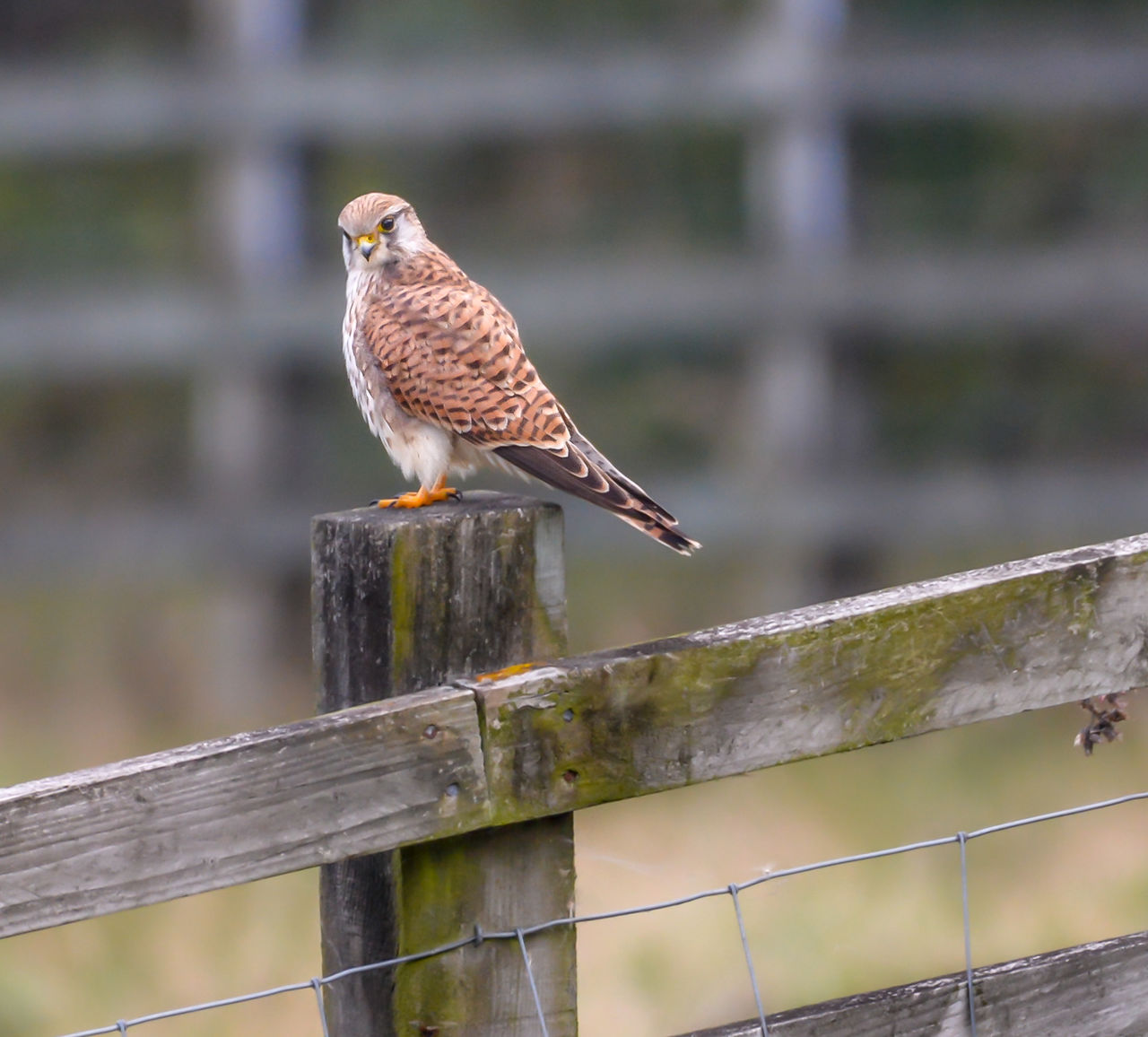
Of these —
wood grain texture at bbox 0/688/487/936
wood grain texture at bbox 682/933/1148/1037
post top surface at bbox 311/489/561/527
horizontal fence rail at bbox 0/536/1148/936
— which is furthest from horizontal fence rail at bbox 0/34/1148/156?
wood grain texture at bbox 0/688/487/936

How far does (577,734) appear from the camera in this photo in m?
1.52

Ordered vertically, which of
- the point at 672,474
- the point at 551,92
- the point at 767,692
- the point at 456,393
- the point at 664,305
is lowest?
the point at 767,692

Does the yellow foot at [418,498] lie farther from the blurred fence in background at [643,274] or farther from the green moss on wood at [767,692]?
the blurred fence in background at [643,274]

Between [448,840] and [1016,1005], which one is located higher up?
[448,840]

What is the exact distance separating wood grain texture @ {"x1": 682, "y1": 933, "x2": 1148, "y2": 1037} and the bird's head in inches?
76.6

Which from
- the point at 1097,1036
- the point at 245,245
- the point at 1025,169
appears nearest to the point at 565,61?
the point at 245,245

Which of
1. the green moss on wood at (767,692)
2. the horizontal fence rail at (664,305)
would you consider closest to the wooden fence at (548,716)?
the green moss on wood at (767,692)

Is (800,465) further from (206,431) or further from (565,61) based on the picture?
(206,431)

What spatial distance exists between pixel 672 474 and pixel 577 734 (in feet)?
16.8

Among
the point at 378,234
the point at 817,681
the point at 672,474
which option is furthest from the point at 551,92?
the point at 817,681

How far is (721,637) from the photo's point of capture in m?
1.55

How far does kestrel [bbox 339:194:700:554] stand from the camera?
2.63 meters

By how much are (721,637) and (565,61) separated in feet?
11.7

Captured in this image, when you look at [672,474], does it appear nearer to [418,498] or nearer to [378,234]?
[378,234]
